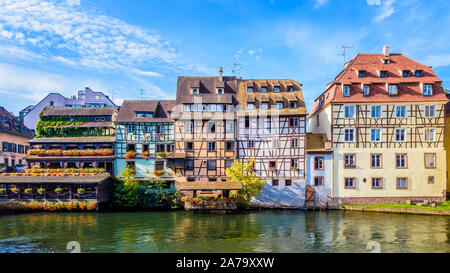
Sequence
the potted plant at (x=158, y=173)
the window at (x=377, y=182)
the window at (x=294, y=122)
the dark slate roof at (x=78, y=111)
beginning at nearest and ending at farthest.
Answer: the window at (x=377, y=182)
the window at (x=294, y=122)
the potted plant at (x=158, y=173)
the dark slate roof at (x=78, y=111)

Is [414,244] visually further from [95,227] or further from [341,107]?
[95,227]

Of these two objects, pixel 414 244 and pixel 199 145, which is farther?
pixel 199 145

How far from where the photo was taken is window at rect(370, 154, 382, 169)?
3266 cm

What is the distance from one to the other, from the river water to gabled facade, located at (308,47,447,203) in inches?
179

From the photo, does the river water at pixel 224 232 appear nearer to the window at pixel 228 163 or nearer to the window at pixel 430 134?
the window at pixel 228 163

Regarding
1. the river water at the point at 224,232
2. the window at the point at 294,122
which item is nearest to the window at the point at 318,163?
the window at the point at 294,122

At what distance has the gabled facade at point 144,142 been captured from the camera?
3572cm

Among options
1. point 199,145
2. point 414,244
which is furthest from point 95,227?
point 414,244

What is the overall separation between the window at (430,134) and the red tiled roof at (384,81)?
11.3ft

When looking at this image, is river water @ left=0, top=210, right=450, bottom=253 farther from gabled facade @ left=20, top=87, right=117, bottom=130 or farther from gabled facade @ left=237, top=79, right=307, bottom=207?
gabled facade @ left=20, top=87, right=117, bottom=130

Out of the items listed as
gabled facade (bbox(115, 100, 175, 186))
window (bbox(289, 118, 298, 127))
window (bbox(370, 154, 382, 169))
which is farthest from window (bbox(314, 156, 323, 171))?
gabled facade (bbox(115, 100, 175, 186))

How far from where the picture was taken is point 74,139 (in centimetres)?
3631

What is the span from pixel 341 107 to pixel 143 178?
80.8ft
